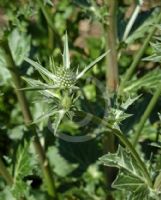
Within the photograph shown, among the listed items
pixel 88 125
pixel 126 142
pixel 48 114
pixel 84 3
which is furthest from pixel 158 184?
pixel 84 3

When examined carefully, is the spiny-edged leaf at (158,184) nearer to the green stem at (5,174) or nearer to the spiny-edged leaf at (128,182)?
the spiny-edged leaf at (128,182)

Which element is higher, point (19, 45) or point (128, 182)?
point (19, 45)

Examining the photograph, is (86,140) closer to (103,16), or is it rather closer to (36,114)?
(36,114)

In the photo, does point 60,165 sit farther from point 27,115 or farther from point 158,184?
point 158,184

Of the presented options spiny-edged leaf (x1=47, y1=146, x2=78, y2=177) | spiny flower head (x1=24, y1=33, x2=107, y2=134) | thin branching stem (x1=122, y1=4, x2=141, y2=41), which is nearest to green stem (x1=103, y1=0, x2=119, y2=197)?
thin branching stem (x1=122, y1=4, x2=141, y2=41)

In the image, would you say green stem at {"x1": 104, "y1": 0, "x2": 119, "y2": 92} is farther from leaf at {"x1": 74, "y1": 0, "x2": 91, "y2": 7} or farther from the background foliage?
leaf at {"x1": 74, "y1": 0, "x2": 91, "y2": 7}

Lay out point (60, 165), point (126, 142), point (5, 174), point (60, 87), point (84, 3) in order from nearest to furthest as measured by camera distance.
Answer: point (60, 87), point (126, 142), point (5, 174), point (84, 3), point (60, 165)

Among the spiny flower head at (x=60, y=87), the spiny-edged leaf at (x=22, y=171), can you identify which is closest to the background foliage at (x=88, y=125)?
the spiny-edged leaf at (x=22, y=171)
